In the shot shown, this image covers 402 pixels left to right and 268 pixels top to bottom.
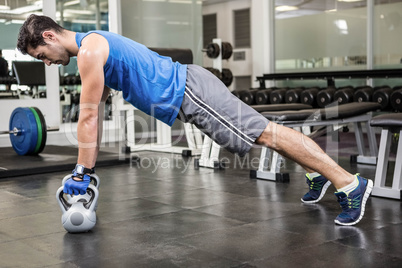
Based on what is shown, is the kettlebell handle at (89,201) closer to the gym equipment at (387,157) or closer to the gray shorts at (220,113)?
the gray shorts at (220,113)

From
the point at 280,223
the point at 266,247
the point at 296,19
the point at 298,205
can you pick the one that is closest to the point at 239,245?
the point at 266,247

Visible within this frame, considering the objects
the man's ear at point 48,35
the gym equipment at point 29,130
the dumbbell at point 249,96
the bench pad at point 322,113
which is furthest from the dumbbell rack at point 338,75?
the man's ear at point 48,35

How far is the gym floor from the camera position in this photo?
1783 mm

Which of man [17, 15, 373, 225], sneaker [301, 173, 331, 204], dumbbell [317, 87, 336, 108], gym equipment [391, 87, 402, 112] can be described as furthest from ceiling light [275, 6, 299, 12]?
man [17, 15, 373, 225]

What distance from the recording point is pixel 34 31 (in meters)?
2.00

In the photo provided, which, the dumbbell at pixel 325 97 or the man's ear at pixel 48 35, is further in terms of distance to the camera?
the dumbbell at pixel 325 97

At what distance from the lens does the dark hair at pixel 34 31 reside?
6.55 ft

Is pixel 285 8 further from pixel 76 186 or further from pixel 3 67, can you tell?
pixel 76 186

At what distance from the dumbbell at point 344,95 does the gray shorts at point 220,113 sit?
362 cm

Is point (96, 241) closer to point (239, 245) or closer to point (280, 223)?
point (239, 245)

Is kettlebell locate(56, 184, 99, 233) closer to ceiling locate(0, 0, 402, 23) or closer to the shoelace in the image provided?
the shoelace

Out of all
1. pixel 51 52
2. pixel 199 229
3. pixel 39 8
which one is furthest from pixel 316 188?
pixel 39 8

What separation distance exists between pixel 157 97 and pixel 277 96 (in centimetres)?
419

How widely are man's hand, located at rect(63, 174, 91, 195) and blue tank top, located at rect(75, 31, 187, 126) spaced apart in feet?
1.37
